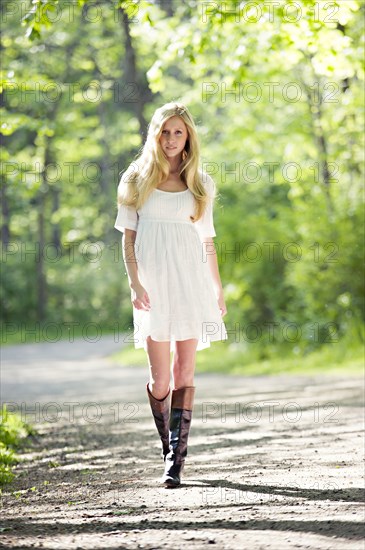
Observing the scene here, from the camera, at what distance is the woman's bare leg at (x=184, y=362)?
6.02 meters

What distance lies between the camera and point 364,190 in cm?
1727

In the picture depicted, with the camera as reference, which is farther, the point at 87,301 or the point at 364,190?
the point at 87,301

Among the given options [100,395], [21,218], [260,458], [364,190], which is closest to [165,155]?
[260,458]

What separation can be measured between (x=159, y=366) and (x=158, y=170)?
1156 mm

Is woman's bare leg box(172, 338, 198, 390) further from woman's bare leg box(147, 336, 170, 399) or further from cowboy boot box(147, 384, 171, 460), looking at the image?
cowboy boot box(147, 384, 171, 460)

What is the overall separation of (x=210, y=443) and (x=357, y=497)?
9.10 feet

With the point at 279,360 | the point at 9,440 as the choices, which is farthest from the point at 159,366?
the point at 279,360

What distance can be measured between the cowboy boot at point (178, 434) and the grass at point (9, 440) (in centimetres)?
132

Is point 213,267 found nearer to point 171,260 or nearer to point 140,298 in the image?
point 171,260

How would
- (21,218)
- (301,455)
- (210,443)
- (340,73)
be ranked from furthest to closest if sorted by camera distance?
(21,218)
(340,73)
(210,443)
(301,455)

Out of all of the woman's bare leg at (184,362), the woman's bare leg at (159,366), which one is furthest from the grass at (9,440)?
the woman's bare leg at (184,362)

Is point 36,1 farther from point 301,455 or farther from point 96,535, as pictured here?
point 96,535

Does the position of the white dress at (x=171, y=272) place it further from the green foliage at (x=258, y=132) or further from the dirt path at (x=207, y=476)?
the green foliage at (x=258, y=132)

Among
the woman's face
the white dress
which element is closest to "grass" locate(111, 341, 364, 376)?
the white dress
